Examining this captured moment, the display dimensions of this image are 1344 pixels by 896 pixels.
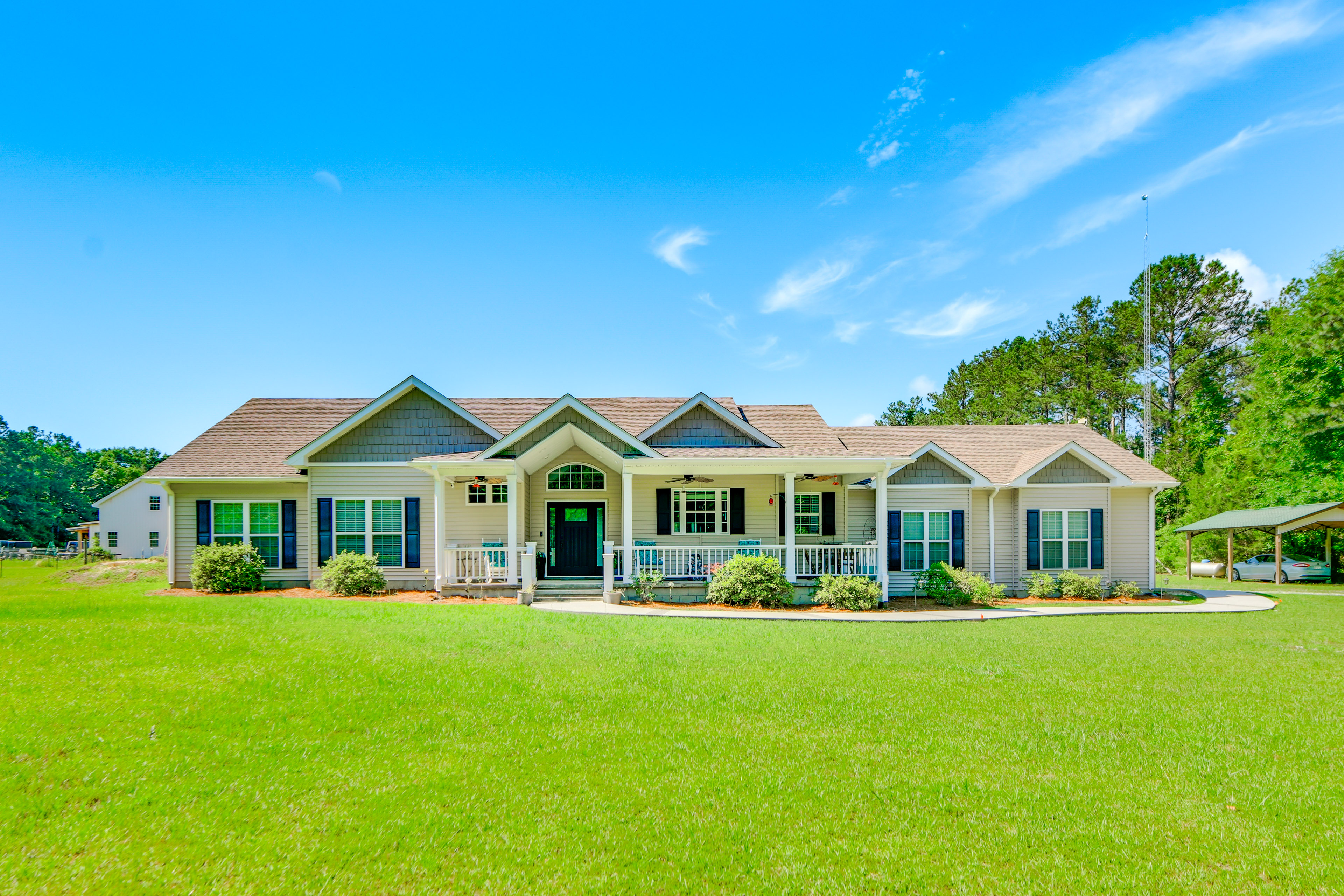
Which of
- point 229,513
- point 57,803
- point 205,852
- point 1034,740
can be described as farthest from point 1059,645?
point 229,513

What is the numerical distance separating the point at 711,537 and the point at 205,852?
46.6 ft

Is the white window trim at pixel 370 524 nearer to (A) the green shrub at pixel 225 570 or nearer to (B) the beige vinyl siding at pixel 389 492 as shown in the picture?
(B) the beige vinyl siding at pixel 389 492

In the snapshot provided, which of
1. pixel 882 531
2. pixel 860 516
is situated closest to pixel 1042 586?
pixel 860 516

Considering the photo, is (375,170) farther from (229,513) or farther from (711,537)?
(711,537)

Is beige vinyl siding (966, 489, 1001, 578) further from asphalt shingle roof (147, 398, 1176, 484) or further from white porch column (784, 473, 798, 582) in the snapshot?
white porch column (784, 473, 798, 582)

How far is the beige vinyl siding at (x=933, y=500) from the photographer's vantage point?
17.5m

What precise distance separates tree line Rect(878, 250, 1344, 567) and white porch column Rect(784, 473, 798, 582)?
16.5m

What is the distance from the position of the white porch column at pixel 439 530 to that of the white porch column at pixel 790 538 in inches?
318

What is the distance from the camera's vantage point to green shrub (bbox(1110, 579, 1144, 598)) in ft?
56.3

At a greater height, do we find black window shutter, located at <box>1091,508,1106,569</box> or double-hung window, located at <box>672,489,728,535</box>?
double-hung window, located at <box>672,489,728,535</box>

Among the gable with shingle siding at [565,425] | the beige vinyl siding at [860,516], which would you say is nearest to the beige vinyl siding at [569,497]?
the gable with shingle siding at [565,425]

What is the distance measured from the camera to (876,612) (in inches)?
558

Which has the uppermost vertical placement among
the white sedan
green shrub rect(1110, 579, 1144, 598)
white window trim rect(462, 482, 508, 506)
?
white window trim rect(462, 482, 508, 506)

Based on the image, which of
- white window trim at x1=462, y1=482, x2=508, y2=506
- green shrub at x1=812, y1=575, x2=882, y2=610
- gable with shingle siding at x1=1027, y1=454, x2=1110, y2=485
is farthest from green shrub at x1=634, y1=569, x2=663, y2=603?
gable with shingle siding at x1=1027, y1=454, x2=1110, y2=485
